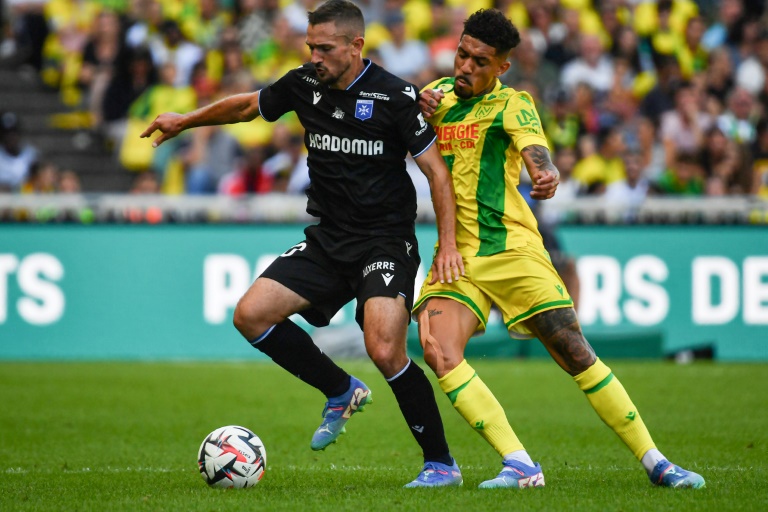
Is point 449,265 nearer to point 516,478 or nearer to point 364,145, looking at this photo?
point 364,145

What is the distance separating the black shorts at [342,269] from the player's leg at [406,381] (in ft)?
0.40

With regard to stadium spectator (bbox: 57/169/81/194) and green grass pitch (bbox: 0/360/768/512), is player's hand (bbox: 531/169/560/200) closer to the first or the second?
green grass pitch (bbox: 0/360/768/512)

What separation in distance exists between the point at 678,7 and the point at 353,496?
15249mm

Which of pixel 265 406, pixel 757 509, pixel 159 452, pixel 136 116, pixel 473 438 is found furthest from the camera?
pixel 136 116

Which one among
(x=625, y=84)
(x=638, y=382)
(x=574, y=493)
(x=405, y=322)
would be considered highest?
(x=625, y=84)

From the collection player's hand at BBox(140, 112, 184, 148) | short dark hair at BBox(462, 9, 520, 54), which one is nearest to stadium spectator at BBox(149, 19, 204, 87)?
player's hand at BBox(140, 112, 184, 148)

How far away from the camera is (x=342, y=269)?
702cm

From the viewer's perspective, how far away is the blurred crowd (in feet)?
54.0

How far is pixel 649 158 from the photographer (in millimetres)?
17422

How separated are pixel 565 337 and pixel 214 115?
7.71 ft

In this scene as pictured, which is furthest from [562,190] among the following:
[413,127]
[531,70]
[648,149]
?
[413,127]

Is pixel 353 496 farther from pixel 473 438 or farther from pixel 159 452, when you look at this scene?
pixel 473 438

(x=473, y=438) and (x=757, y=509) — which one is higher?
(x=757, y=509)

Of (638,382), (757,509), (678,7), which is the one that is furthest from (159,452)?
(678,7)
